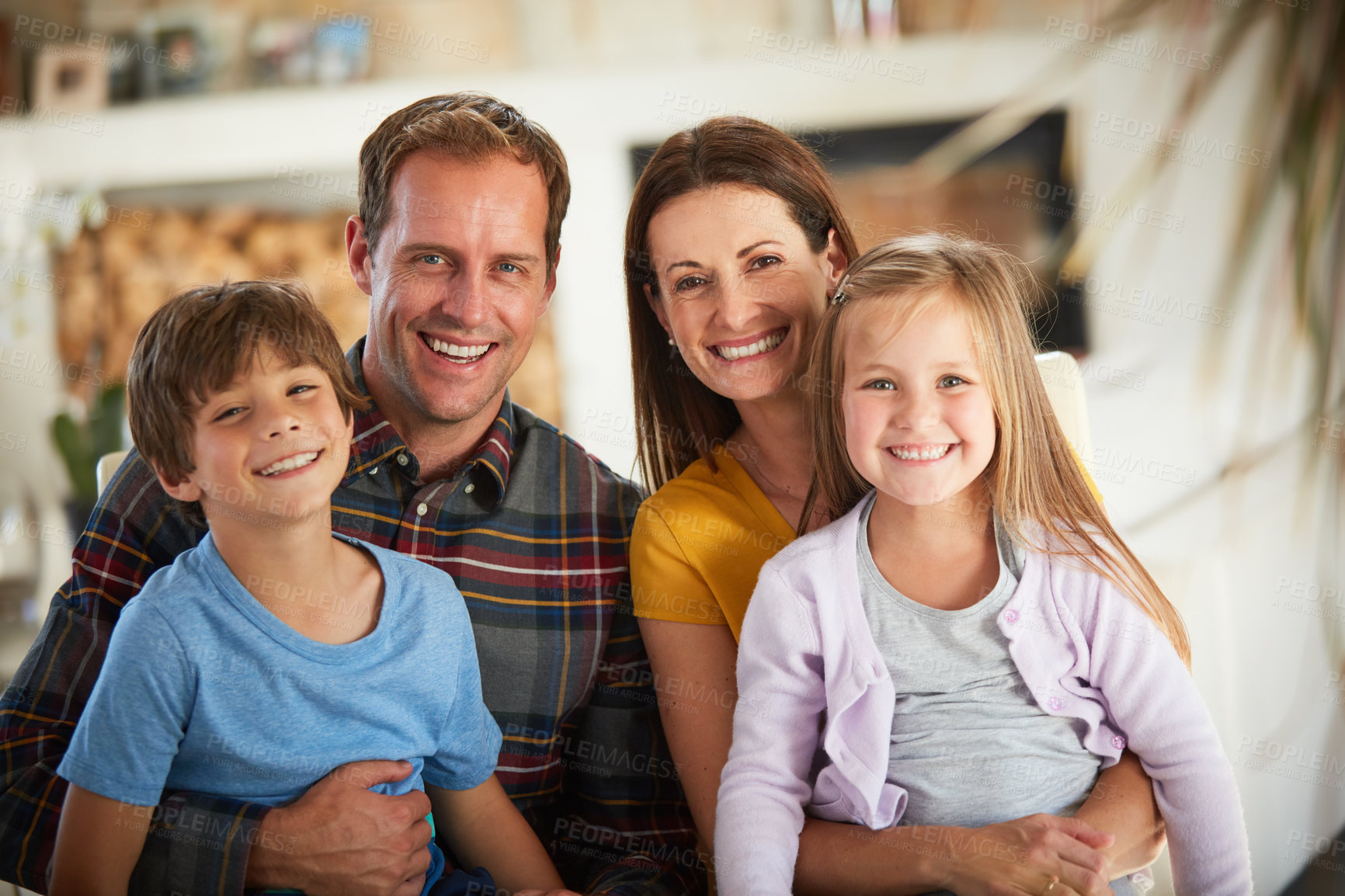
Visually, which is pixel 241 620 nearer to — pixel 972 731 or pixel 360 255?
pixel 360 255

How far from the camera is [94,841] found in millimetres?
1068

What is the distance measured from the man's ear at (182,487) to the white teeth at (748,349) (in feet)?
2.42

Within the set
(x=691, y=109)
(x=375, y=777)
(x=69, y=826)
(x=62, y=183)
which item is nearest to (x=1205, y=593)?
(x=691, y=109)

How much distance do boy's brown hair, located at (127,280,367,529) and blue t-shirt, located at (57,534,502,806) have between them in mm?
135

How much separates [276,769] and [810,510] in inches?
31.1

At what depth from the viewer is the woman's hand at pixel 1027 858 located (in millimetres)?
1124

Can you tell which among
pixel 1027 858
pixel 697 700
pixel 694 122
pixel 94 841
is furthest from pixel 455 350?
pixel 694 122

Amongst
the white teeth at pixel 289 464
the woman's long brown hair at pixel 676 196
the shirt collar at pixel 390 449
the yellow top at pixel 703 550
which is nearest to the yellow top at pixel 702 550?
the yellow top at pixel 703 550

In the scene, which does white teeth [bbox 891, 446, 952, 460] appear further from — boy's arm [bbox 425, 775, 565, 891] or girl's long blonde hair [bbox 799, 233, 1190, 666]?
boy's arm [bbox 425, 775, 565, 891]

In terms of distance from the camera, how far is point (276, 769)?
1.14 metres

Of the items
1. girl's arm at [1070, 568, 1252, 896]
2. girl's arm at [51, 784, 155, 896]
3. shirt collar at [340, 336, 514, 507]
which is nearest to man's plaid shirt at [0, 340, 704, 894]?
shirt collar at [340, 336, 514, 507]

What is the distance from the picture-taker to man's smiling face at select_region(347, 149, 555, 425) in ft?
4.97

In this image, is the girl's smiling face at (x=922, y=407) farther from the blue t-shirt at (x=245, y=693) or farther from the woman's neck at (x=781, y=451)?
the blue t-shirt at (x=245, y=693)

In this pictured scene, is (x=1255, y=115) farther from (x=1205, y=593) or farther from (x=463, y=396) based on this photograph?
(x=463, y=396)
